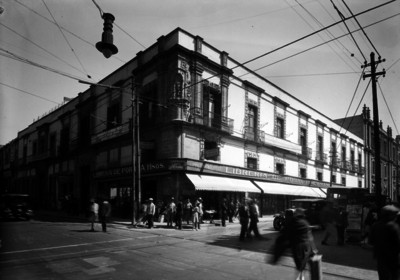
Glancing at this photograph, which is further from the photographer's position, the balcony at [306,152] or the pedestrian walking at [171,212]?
the balcony at [306,152]

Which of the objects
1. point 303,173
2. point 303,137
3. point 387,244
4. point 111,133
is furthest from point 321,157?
point 387,244

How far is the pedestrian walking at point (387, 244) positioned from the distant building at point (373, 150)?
42594mm

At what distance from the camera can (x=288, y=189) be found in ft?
86.1

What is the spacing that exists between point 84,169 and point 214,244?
2246 centimetres

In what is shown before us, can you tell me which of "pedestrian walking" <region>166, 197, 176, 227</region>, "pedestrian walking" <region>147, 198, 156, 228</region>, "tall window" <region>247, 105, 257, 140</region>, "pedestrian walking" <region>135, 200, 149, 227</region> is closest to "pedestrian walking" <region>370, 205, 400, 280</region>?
"pedestrian walking" <region>147, 198, 156, 228</region>

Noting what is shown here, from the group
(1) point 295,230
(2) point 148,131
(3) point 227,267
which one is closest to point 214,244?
(3) point 227,267

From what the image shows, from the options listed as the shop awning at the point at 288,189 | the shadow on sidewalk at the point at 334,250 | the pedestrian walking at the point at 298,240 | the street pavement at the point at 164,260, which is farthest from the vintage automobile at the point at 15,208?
the pedestrian walking at the point at 298,240

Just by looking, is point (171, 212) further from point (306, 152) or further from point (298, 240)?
point (306, 152)

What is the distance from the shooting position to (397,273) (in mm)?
4801

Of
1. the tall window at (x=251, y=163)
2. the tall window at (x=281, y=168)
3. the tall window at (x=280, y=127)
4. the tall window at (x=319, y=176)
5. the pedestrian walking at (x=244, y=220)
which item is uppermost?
the tall window at (x=280, y=127)

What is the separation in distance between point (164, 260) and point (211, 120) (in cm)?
1416

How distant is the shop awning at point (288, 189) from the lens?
2359cm

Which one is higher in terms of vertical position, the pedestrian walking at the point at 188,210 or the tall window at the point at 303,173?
the tall window at the point at 303,173

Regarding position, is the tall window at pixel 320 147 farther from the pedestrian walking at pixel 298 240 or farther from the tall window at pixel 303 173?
the pedestrian walking at pixel 298 240
